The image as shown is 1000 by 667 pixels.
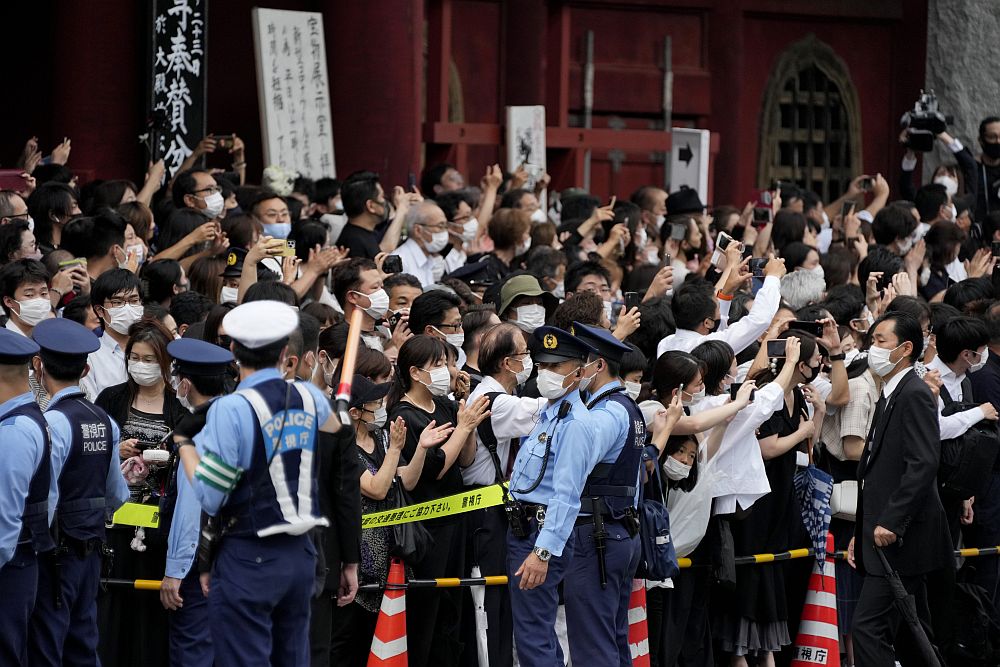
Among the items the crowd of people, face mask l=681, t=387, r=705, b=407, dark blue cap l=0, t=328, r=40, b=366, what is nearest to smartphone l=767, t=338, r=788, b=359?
the crowd of people

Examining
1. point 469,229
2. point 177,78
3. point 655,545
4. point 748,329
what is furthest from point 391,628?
point 177,78

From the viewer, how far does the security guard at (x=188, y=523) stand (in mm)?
5902

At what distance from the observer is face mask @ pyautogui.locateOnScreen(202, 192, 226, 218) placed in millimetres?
9680

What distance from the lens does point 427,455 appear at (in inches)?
273

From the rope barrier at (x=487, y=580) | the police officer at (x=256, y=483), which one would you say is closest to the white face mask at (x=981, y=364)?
the rope barrier at (x=487, y=580)

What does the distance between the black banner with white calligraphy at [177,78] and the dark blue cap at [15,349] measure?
611cm

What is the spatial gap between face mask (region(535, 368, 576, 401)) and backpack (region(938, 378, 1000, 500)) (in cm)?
258

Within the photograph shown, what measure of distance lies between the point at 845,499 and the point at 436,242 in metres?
3.16

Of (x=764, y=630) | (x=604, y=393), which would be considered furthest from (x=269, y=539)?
(x=764, y=630)

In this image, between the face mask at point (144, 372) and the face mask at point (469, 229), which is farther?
the face mask at point (469, 229)

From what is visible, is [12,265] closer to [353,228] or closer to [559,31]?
[353,228]

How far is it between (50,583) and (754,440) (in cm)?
327

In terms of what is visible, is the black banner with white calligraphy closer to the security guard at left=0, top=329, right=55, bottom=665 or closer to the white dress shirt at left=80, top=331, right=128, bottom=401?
the white dress shirt at left=80, top=331, right=128, bottom=401

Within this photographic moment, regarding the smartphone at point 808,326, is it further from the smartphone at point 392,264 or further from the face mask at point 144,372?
the face mask at point 144,372
